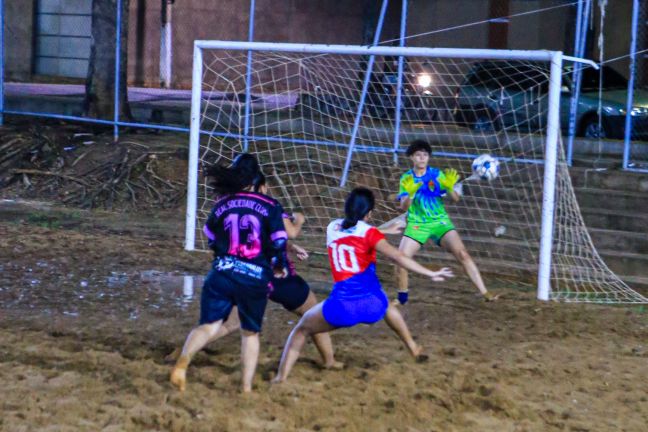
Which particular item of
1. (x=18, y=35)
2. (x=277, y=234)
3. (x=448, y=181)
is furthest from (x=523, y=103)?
(x=18, y=35)

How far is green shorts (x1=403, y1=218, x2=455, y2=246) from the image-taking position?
31.2ft

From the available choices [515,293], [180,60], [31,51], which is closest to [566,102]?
[515,293]

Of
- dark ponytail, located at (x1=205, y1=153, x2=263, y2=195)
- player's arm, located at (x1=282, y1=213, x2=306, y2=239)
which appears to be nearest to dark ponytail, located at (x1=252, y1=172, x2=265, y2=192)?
dark ponytail, located at (x1=205, y1=153, x2=263, y2=195)

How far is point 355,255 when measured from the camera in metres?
6.73

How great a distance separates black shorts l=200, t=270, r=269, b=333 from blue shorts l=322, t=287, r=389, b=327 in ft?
1.42

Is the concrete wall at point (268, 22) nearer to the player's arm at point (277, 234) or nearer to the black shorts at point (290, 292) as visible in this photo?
the black shorts at point (290, 292)

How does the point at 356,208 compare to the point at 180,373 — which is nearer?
the point at 180,373

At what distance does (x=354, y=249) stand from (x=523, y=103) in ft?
31.0

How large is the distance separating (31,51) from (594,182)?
1800cm

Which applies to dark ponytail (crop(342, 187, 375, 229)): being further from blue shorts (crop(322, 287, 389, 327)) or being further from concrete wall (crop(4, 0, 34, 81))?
concrete wall (crop(4, 0, 34, 81))

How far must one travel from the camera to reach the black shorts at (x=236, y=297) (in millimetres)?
6527

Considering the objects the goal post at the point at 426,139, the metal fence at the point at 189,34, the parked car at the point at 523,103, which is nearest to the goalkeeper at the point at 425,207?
the goal post at the point at 426,139

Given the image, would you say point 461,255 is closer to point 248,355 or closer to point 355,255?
point 355,255

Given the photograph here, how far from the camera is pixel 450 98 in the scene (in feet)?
49.4
